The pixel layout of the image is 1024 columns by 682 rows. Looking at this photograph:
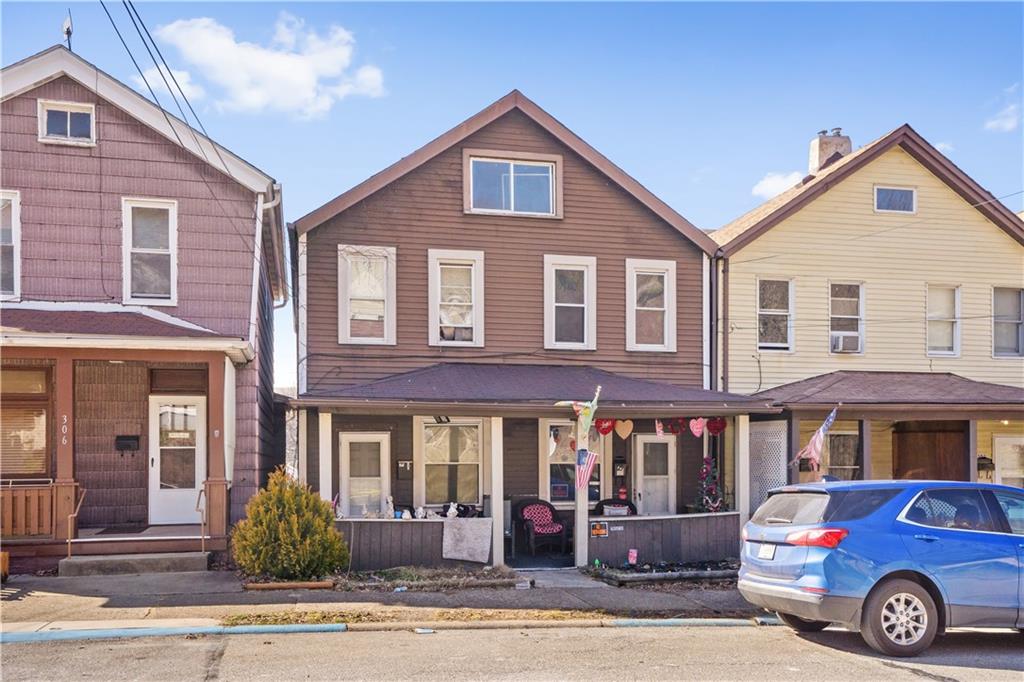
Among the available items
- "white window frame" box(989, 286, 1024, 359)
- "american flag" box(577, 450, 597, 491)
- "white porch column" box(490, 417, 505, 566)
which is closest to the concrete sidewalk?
"white porch column" box(490, 417, 505, 566)

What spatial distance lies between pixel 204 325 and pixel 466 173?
5.25 m

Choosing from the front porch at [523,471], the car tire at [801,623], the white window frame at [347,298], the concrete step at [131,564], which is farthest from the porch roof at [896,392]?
the concrete step at [131,564]

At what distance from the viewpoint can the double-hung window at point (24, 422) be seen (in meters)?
14.2

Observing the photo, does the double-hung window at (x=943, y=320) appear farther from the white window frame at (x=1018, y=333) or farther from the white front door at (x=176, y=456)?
the white front door at (x=176, y=456)

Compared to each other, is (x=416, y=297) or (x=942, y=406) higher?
(x=416, y=297)

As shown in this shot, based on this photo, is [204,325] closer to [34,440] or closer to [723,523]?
[34,440]

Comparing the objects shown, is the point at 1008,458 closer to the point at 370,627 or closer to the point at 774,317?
the point at 774,317

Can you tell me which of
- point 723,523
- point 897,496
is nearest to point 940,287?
point 723,523

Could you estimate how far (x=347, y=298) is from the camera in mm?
15516

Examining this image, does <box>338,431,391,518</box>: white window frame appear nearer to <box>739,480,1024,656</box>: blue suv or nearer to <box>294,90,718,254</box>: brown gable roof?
<box>294,90,718,254</box>: brown gable roof

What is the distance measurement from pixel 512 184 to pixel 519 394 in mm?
4409

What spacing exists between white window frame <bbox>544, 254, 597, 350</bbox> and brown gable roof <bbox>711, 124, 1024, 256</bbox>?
2.58 m

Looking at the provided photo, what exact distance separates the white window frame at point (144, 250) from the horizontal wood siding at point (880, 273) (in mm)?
9804

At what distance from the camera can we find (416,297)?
15.9 m
